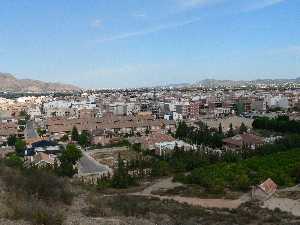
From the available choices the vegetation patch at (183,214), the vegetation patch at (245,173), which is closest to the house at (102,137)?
the vegetation patch at (245,173)

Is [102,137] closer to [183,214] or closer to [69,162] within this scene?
[69,162]

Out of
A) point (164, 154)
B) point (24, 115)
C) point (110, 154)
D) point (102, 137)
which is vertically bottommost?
point (110, 154)

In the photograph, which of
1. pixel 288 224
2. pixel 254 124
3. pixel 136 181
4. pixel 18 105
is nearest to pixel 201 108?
pixel 254 124

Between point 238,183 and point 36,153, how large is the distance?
609 inches

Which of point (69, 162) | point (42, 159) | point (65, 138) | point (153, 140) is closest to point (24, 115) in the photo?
point (65, 138)

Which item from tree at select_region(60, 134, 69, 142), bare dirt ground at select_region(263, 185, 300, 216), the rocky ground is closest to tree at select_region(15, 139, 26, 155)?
tree at select_region(60, 134, 69, 142)

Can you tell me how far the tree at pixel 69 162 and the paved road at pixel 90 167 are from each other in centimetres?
63

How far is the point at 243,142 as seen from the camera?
3450 cm

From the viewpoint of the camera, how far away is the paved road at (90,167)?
2961 cm

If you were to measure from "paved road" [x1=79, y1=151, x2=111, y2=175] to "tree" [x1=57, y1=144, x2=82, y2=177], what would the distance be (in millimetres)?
634

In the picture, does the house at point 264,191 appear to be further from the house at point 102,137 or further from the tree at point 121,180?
the house at point 102,137

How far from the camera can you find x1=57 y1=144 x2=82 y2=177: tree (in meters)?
26.4

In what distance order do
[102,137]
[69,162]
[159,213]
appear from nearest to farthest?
[159,213]
[69,162]
[102,137]

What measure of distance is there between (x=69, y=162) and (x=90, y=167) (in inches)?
91.0
